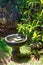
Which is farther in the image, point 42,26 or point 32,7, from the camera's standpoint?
point 32,7

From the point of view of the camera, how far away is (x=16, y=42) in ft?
18.1

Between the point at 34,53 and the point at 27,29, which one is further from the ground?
the point at 27,29

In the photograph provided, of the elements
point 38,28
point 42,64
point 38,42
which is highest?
point 38,28

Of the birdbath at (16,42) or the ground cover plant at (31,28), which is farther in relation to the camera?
the ground cover plant at (31,28)

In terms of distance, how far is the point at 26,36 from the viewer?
5863 mm

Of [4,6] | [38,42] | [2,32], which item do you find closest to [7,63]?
[38,42]

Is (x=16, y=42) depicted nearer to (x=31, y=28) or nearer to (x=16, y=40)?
(x=16, y=40)

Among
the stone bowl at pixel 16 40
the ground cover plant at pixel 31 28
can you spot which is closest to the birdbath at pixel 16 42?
the stone bowl at pixel 16 40

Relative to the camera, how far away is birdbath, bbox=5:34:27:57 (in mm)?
5504

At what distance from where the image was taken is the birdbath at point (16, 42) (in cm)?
550

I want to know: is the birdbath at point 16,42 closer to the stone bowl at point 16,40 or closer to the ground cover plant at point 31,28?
the stone bowl at point 16,40

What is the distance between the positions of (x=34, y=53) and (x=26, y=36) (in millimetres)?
536

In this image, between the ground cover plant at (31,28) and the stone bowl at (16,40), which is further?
the ground cover plant at (31,28)

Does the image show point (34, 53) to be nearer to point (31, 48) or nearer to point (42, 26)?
point (31, 48)
